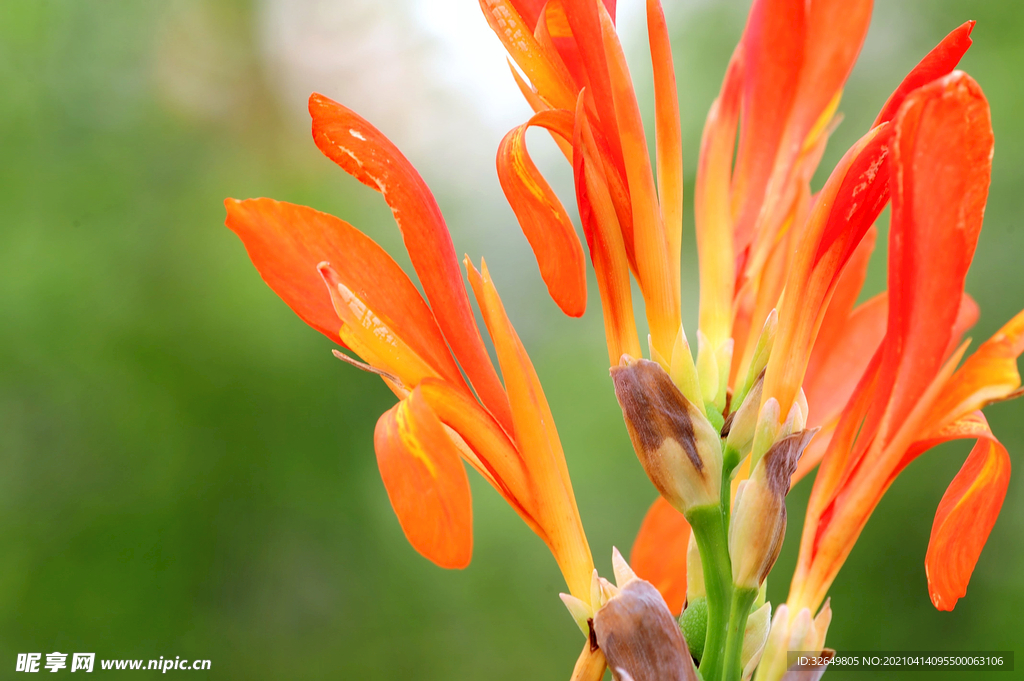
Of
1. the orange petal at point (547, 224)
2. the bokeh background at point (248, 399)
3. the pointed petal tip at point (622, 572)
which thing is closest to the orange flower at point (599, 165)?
the orange petal at point (547, 224)

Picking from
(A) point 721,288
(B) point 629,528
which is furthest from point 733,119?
(B) point 629,528

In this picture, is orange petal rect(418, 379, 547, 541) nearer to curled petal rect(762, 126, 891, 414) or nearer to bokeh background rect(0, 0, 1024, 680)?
curled petal rect(762, 126, 891, 414)

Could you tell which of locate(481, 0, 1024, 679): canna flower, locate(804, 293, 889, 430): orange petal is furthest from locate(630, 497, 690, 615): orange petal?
locate(804, 293, 889, 430): orange petal

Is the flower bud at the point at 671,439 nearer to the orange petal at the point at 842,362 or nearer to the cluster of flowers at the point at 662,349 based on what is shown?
the cluster of flowers at the point at 662,349

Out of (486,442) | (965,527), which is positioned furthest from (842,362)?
(486,442)

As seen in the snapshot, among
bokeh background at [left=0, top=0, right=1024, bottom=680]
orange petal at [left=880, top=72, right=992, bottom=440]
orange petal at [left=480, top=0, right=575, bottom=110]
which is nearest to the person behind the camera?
orange petal at [left=880, top=72, right=992, bottom=440]

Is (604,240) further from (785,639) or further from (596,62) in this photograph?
(785,639)
